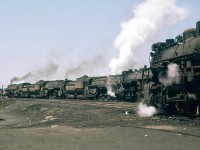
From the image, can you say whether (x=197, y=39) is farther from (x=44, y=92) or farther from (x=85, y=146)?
(x=44, y=92)

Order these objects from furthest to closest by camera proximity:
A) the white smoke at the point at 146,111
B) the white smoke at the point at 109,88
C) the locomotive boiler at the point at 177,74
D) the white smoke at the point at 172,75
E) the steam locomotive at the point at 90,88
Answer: the white smoke at the point at 109,88, the steam locomotive at the point at 90,88, the white smoke at the point at 146,111, the white smoke at the point at 172,75, the locomotive boiler at the point at 177,74

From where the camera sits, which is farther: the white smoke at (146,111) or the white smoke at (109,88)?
the white smoke at (109,88)

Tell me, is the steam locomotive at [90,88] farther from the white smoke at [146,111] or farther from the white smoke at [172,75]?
the white smoke at [172,75]

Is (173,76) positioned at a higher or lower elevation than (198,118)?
higher

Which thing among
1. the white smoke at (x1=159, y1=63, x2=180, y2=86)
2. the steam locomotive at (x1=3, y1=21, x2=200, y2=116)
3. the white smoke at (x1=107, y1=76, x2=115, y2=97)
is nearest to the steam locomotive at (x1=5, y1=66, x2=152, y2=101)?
the white smoke at (x1=107, y1=76, x2=115, y2=97)

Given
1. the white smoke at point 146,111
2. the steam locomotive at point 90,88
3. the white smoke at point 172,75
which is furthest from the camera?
the steam locomotive at point 90,88

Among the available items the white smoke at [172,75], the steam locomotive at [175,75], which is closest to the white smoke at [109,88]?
the steam locomotive at [175,75]

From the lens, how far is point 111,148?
9.27m

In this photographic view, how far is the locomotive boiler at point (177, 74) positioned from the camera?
1642 centimetres

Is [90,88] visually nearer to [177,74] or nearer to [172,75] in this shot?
[172,75]

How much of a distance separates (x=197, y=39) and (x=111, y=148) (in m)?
8.86

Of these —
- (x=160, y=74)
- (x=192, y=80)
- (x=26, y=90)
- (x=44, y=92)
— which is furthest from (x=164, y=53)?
(x=26, y=90)

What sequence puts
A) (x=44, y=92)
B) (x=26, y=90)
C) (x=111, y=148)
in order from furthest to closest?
(x=26, y=90), (x=44, y=92), (x=111, y=148)

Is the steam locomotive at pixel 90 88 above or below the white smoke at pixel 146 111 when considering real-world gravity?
above
